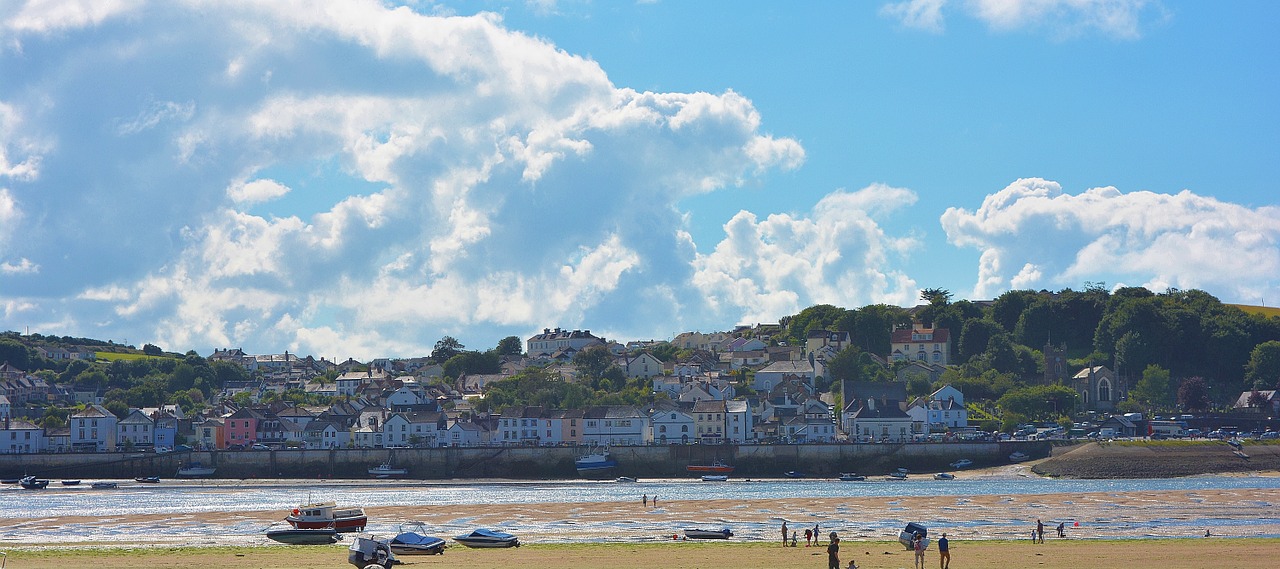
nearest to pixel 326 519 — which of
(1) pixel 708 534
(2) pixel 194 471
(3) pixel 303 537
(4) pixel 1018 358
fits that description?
(3) pixel 303 537

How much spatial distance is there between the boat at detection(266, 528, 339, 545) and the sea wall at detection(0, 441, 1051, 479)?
1869 inches

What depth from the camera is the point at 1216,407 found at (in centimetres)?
13400

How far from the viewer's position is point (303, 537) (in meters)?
53.5

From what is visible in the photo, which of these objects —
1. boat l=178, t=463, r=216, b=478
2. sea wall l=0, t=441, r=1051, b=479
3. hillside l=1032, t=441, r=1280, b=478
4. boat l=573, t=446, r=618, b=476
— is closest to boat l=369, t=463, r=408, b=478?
sea wall l=0, t=441, r=1051, b=479

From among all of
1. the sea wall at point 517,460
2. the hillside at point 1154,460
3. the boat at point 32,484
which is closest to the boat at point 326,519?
the sea wall at point 517,460

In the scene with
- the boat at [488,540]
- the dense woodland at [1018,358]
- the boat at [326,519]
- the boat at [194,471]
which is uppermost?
the dense woodland at [1018,358]

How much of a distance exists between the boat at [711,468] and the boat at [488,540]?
4869 cm

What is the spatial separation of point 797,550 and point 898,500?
2524 centimetres

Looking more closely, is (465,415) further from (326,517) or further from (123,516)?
(326,517)

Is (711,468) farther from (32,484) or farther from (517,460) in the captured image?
(32,484)

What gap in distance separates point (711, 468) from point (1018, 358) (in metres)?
58.4

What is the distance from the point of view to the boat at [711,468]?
9844cm

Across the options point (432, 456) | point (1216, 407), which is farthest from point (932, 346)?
point (432, 456)

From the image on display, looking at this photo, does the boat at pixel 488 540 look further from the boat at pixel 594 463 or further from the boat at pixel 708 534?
the boat at pixel 594 463
